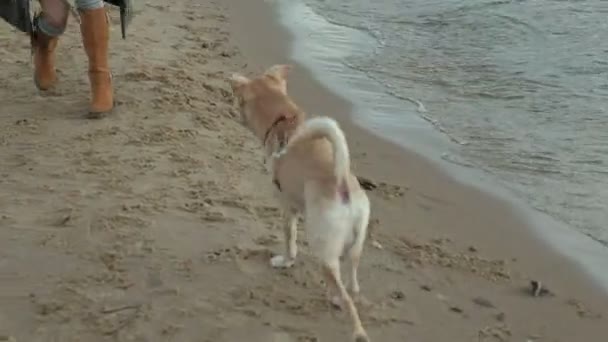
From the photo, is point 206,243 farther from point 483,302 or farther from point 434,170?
point 434,170

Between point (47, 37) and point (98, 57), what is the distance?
1.45 feet

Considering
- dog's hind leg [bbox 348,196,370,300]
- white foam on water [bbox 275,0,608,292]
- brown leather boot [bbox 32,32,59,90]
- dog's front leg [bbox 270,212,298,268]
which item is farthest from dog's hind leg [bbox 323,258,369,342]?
brown leather boot [bbox 32,32,59,90]

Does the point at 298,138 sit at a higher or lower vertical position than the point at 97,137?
higher

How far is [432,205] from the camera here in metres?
4.66

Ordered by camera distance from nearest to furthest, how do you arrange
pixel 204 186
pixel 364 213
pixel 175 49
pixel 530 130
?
pixel 364 213 → pixel 204 186 → pixel 530 130 → pixel 175 49

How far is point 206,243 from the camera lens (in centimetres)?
392

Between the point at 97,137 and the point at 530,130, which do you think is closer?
the point at 97,137

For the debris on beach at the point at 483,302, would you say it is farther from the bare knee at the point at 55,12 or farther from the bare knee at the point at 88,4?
the bare knee at the point at 55,12

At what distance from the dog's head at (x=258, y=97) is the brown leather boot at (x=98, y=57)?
5.35ft

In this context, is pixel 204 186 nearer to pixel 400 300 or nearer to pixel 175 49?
pixel 400 300

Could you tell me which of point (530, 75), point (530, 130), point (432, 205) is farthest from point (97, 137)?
point (530, 75)

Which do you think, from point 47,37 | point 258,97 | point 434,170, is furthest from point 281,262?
point 47,37

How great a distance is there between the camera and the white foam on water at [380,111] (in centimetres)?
432

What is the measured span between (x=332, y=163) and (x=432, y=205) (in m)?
1.49
